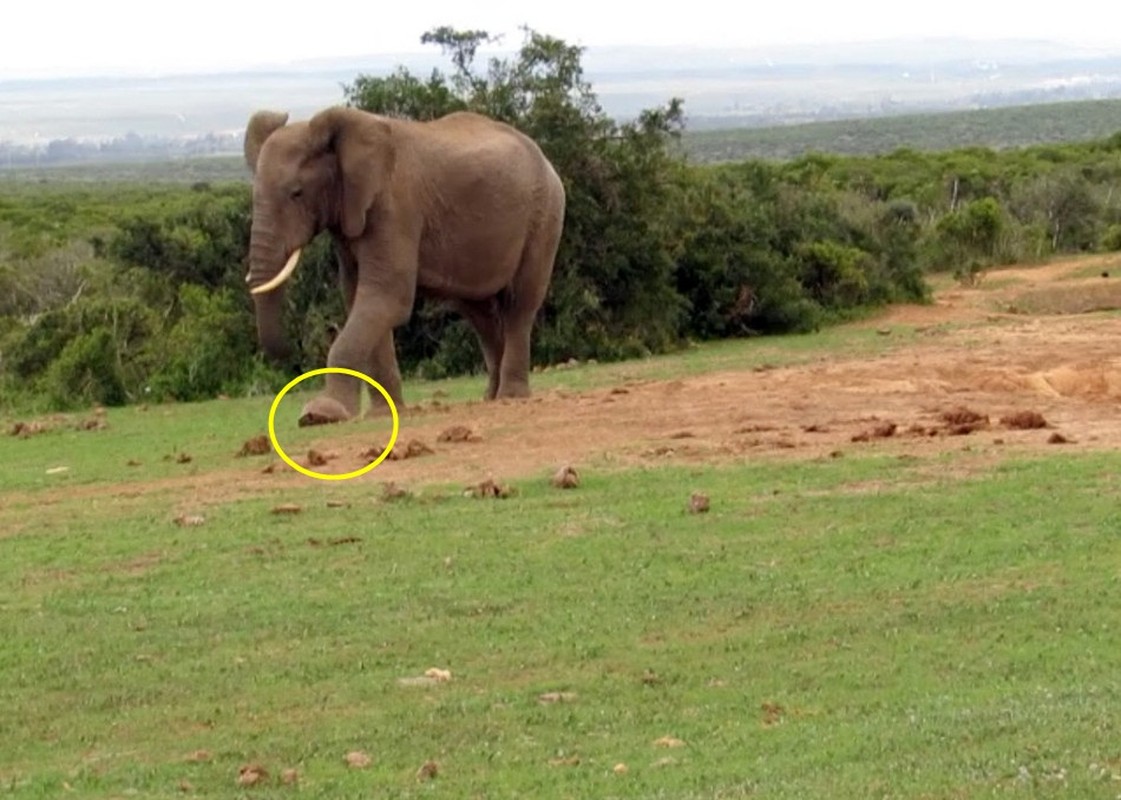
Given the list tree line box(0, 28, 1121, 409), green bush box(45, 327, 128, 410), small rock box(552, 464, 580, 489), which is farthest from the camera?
tree line box(0, 28, 1121, 409)

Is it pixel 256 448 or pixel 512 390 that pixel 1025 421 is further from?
pixel 256 448

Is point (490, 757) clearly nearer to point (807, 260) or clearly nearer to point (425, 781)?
point (425, 781)

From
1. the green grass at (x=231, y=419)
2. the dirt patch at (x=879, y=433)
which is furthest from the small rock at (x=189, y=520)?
the dirt patch at (x=879, y=433)

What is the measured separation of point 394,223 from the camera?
617 inches

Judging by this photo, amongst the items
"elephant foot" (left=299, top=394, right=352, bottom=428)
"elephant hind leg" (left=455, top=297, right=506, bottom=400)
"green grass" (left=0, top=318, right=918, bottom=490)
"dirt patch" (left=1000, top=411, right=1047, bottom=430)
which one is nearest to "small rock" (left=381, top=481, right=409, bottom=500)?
"green grass" (left=0, top=318, right=918, bottom=490)

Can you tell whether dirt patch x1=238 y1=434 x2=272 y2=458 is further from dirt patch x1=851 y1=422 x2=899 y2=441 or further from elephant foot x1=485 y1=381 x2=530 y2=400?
dirt patch x1=851 y1=422 x2=899 y2=441

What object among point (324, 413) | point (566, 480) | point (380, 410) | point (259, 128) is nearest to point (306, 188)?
point (259, 128)

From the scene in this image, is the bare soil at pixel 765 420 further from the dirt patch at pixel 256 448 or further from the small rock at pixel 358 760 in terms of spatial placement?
the small rock at pixel 358 760

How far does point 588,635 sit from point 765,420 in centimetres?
621

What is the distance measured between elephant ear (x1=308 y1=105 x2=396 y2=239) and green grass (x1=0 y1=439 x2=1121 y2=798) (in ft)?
12.4

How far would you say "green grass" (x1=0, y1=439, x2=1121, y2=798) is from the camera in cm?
660

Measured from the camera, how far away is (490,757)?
6824 mm

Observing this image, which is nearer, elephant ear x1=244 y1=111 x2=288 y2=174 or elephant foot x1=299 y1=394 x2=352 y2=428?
elephant foot x1=299 y1=394 x2=352 y2=428

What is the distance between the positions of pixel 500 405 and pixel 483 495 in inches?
179
